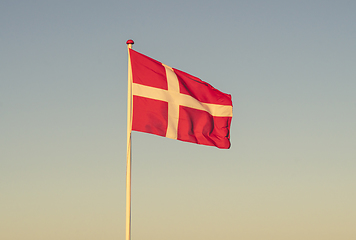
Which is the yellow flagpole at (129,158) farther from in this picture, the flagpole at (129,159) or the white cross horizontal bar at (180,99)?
the white cross horizontal bar at (180,99)

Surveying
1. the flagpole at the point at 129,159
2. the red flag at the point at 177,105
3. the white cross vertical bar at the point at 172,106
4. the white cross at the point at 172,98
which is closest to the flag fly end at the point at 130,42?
the flagpole at the point at 129,159

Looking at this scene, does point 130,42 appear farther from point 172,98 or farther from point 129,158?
point 129,158

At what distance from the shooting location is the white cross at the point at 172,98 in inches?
776

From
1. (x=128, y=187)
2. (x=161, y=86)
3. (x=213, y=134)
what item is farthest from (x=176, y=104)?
(x=128, y=187)

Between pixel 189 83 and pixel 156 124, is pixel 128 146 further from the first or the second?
pixel 189 83

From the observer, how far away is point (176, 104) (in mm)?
20922

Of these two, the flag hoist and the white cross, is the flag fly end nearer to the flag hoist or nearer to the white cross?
the flag hoist

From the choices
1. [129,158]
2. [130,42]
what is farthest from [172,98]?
[129,158]

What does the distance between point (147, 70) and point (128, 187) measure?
4742 millimetres

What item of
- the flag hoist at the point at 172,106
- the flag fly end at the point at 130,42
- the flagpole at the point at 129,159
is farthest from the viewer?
the flag fly end at the point at 130,42

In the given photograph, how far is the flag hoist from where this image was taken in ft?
62.9

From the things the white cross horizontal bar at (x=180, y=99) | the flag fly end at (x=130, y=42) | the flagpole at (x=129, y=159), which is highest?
the flag fly end at (x=130, y=42)

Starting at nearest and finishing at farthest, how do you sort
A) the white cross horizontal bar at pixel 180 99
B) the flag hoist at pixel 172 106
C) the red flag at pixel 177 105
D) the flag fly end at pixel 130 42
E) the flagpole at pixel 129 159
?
1. the flagpole at pixel 129 159
2. the flag hoist at pixel 172 106
3. the red flag at pixel 177 105
4. the white cross horizontal bar at pixel 180 99
5. the flag fly end at pixel 130 42

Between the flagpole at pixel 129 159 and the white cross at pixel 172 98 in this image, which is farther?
the white cross at pixel 172 98
